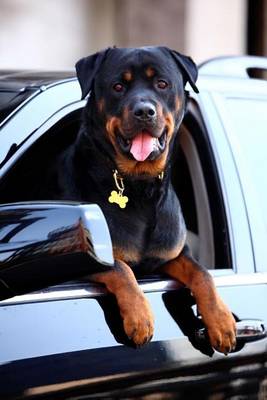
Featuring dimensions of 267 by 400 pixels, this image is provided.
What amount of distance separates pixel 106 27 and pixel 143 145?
23.0 ft

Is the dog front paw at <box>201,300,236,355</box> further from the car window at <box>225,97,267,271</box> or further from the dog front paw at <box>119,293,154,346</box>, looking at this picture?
the car window at <box>225,97,267,271</box>

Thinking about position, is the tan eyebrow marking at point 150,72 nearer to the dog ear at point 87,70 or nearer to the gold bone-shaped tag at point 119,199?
the dog ear at point 87,70

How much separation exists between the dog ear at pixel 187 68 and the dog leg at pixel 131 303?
781mm

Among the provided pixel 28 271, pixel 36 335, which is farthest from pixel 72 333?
pixel 28 271

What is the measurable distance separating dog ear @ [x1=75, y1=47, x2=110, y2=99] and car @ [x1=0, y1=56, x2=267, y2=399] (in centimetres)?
10

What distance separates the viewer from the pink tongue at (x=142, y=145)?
340cm

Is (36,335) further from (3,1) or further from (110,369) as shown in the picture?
(3,1)

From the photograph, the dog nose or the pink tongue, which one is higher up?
the dog nose

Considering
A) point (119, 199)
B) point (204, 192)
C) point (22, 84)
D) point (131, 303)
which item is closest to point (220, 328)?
point (131, 303)

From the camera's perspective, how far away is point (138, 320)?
296 cm

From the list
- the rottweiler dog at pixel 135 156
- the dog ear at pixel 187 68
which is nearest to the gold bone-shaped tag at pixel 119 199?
the rottweiler dog at pixel 135 156

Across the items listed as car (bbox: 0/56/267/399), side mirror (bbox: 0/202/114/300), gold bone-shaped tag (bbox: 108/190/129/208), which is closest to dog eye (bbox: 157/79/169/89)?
car (bbox: 0/56/267/399)

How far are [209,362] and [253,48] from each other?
8.34m

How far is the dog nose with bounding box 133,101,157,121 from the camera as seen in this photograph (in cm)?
→ 334
